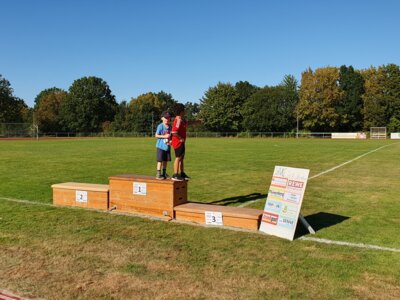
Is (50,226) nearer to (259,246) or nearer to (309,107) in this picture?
(259,246)

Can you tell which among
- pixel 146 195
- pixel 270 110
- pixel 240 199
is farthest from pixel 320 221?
pixel 270 110

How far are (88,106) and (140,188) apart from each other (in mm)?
98220

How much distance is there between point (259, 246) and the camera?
5520 mm

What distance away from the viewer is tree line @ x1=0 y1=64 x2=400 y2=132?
81.9m

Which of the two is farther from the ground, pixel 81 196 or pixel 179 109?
pixel 179 109

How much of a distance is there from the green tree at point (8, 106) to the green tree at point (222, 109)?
4653 centimetres

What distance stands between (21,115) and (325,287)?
4330 inches

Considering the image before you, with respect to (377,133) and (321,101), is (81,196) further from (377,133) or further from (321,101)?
(321,101)

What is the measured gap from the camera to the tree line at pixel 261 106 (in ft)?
269

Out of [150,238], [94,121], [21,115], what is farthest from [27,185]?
[21,115]

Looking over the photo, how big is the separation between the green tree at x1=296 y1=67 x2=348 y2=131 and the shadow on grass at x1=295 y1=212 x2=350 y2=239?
78.0 meters

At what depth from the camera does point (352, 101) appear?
83.1 metres

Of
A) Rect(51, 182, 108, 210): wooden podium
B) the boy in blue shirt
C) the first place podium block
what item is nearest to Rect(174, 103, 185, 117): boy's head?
the boy in blue shirt

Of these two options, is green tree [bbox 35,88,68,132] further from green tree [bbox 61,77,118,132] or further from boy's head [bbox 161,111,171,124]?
boy's head [bbox 161,111,171,124]
